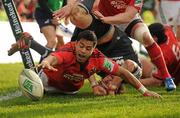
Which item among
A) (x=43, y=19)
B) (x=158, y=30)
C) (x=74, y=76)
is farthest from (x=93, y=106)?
(x=43, y=19)

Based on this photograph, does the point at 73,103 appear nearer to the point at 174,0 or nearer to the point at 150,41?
the point at 150,41

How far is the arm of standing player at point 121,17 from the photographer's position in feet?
28.2

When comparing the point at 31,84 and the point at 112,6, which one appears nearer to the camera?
the point at 31,84

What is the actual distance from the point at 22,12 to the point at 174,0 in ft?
34.4

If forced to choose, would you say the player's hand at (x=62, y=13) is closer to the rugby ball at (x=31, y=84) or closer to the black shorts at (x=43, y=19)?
the rugby ball at (x=31, y=84)

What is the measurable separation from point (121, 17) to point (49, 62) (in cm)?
140

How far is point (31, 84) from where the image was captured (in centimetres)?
788

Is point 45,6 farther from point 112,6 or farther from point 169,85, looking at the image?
point 169,85

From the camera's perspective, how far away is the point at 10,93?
948cm

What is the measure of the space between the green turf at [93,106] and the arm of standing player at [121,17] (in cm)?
91

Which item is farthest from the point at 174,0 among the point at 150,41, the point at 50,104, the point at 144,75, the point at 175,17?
the point at 50,104

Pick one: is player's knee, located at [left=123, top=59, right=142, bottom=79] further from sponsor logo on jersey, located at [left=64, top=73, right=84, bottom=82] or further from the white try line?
the white try line

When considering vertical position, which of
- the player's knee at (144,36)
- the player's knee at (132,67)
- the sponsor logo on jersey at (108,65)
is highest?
the player's knee at (144,36)

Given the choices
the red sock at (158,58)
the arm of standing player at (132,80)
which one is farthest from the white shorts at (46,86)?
the red sock at (158,58)
